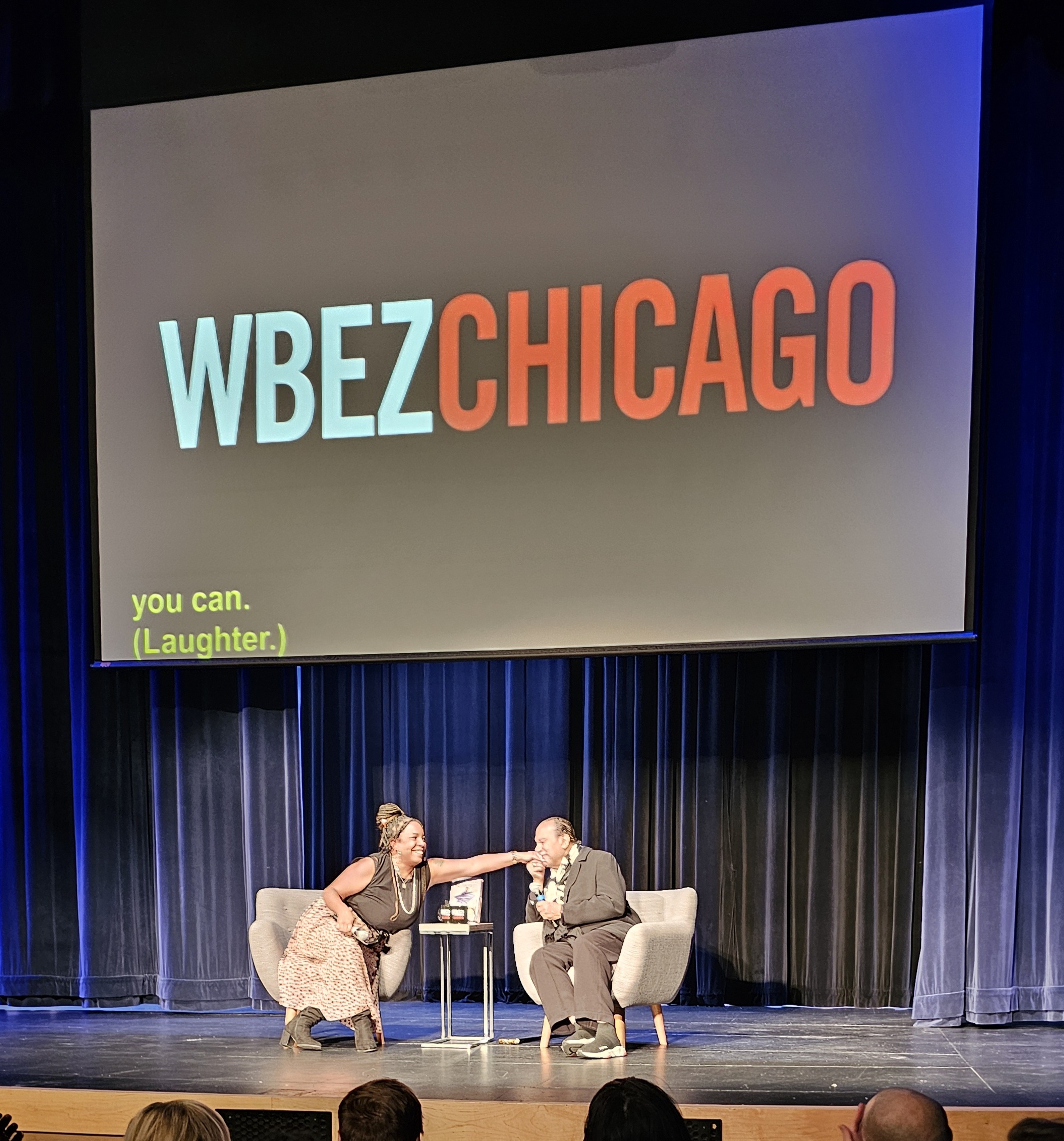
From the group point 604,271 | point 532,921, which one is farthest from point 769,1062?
point 604,271

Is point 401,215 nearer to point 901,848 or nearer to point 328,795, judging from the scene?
point 328,795

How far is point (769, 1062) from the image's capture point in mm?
4145

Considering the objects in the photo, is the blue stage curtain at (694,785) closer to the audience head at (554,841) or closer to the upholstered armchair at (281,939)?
the upholstered armchair at (281,939)

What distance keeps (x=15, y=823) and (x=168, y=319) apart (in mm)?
2296

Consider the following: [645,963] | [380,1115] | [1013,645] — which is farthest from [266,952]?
[380,1115]

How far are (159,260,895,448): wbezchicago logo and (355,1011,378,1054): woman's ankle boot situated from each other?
1.92 metres

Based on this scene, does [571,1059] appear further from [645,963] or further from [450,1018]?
[450,1018]

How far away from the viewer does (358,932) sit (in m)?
4.56

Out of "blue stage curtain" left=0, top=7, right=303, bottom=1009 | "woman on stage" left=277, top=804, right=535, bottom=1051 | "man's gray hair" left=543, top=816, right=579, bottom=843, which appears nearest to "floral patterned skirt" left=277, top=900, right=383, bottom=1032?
"woman on stage" left=277, top=804, right=535, bottom=1051

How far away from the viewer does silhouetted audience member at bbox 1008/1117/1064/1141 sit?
1594mm

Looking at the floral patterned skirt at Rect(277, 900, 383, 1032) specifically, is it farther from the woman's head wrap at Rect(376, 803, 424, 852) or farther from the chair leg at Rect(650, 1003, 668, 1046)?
the chair leg at Rect(650, 1003, 668, 1046)

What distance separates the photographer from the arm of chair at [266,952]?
471 cm

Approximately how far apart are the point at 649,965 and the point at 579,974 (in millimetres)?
224

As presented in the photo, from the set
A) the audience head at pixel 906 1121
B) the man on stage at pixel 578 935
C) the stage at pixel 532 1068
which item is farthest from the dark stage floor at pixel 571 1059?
the audience head at pixel 906 1121
